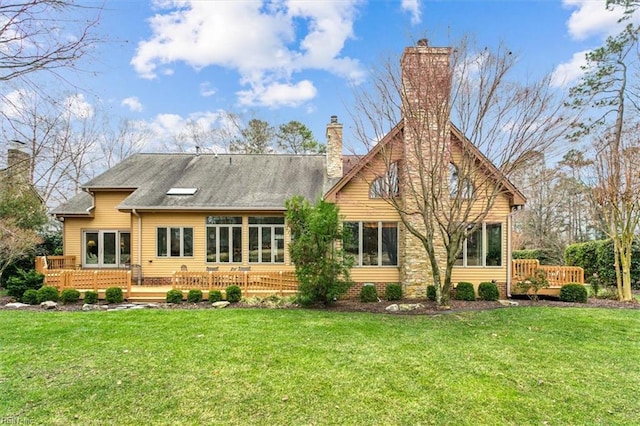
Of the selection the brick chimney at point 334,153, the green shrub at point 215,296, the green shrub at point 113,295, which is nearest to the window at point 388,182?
the brick chimney at point 334,153

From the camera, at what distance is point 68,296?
10.3 m

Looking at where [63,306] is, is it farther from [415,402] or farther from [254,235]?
[415,402]

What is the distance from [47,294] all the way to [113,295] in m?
1.85

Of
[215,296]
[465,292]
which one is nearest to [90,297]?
[215,296]

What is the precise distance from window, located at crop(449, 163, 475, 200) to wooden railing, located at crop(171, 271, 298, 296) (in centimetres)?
543

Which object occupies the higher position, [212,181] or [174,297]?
[212,181]

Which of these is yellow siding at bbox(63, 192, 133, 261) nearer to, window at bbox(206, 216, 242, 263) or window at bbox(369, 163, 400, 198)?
window at bbox(206, 216, 242, 263)

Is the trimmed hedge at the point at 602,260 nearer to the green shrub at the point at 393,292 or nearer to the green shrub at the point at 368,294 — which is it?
the green shrub at the point at 393,292

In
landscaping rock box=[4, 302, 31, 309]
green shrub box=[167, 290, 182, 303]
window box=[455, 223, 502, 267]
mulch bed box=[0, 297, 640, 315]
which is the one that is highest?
window box=[455, 223, 502, 267]

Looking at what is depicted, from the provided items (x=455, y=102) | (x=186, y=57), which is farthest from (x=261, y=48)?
(x=455, y=102)

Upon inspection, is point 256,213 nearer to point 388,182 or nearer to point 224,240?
point 224,240

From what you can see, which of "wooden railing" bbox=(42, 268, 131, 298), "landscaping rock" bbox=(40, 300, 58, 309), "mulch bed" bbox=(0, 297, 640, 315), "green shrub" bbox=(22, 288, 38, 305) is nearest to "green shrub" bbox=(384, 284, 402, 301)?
"mulch bed" bbox=(0, 297, 640, 315)

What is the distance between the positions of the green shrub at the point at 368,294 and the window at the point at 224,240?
16.6 ft

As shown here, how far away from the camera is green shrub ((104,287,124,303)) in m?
10.6
